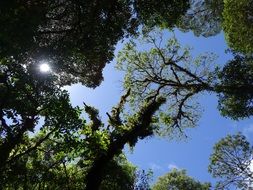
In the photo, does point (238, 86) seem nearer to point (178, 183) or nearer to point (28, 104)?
point (28, 104)

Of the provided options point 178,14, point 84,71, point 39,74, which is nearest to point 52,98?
point 39,74

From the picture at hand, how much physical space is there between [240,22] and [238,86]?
19.3ft

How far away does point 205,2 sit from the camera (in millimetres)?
33312

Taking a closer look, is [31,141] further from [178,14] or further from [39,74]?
[178,14]

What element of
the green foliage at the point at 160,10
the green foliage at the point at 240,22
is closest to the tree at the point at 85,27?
the green foliage at the point at 160,10

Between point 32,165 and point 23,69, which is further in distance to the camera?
point 32,165

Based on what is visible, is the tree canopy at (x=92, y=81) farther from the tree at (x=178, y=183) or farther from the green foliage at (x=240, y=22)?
the tree at (x=178, y=183)

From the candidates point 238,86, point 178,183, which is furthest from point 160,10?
point 178,183

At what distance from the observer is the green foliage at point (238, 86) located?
2717 cm

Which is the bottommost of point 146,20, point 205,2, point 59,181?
point 59,181

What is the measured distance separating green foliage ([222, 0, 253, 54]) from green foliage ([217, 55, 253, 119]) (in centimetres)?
335

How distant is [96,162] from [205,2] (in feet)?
55.5

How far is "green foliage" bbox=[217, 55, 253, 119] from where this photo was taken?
2717 centimetres

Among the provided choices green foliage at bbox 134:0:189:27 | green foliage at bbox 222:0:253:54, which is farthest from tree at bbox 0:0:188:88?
green foliage at bbox 222:0:253:54
